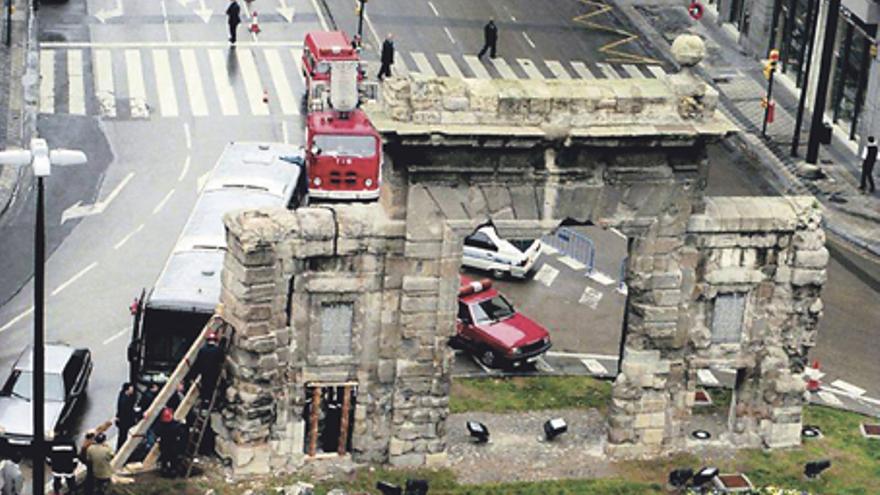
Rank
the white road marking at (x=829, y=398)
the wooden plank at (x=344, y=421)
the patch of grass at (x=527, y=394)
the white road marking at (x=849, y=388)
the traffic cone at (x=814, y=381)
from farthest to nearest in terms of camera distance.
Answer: the white road marking at (x=849, y=388) < the traffic cone at (x=814, y=381) < the white road marking at (x=829, y=398) < the patch of grass at (x=527, y=394) < the wooden plank at (x=344, y=421)

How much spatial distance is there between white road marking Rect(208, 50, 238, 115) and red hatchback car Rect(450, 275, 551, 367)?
19.9 m

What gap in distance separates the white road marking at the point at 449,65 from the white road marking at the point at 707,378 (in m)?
25.7

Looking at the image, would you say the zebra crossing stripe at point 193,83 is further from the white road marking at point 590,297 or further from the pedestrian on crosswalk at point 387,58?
the white road marking at point 590,297

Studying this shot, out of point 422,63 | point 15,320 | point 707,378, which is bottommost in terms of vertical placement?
point 707,378

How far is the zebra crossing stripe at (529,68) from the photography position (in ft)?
276

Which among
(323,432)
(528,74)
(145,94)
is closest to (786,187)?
(528,74)

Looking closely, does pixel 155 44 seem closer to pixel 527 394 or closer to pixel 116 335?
pixel 116 335

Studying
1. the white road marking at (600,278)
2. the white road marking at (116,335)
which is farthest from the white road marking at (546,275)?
the white road marking at (116,335)

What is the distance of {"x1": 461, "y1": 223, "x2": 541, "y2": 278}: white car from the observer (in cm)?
6550

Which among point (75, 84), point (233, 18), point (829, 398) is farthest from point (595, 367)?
point (233, 18)

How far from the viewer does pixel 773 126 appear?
264 feet

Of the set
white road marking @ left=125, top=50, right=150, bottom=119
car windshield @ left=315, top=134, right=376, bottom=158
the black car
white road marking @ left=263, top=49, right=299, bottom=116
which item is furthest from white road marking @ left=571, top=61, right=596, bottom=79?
the black car

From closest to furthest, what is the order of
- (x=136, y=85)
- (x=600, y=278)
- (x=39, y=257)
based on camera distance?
(x=39, y=257) < (x=600, y=278) < (x=136, y=85)

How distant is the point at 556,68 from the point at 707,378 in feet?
90.7
